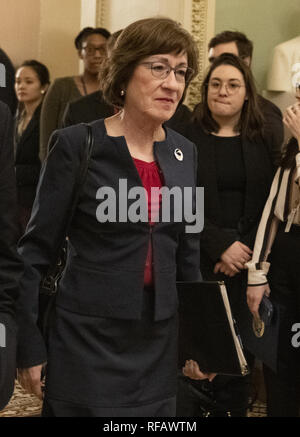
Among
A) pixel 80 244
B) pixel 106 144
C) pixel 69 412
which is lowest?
pixel 69 412

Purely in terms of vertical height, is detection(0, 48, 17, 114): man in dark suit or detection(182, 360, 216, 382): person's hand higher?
detection(0, 48, 17, 114): man in dark suit

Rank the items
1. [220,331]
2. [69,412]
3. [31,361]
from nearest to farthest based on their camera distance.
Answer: [31,361], [69,412], [220,331]

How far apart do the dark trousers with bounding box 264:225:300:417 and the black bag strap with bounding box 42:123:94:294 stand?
5.90 feet

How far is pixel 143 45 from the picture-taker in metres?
2.80

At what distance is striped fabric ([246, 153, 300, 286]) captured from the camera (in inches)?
172

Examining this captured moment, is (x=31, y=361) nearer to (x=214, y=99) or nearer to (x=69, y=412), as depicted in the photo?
(x=69, y=412)

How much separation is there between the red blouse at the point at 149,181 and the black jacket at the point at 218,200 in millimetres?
1704

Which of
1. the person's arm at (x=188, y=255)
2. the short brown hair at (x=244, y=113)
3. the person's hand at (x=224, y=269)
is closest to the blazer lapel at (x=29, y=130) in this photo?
the short brown hair at (x=244, y=113)

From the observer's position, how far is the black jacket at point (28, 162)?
6434 mm

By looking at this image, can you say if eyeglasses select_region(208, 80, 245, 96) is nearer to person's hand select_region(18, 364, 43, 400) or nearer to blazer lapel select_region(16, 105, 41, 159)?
blazer lapel select_region(16, 105, 41, 159)

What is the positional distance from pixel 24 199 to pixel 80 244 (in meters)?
3.78

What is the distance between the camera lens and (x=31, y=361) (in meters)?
2.53

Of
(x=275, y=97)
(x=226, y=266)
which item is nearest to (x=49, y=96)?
(x=275, y=97)

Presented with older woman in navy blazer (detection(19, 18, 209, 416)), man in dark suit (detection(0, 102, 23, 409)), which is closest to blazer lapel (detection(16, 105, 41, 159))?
older woman in navy blazer (detection(19, 18, 209, 416))
